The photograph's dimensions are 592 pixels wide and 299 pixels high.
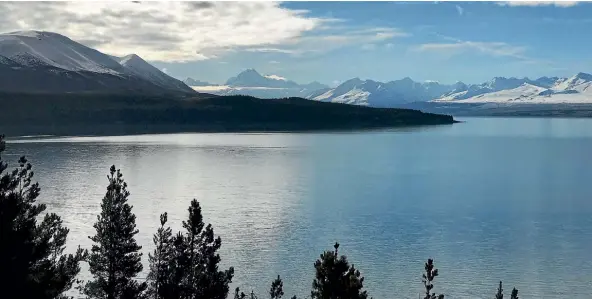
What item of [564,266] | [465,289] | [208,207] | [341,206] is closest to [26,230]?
[465,289]

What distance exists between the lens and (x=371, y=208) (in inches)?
2869

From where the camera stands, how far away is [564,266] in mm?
48000

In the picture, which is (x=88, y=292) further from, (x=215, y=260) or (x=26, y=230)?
(x=26, y=230)

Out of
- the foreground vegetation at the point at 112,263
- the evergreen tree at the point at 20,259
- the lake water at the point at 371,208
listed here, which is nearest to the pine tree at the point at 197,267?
the foreground vegetation at the point at 112,263

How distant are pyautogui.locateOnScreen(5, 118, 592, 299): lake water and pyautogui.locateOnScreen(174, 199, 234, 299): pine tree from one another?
43.6ft

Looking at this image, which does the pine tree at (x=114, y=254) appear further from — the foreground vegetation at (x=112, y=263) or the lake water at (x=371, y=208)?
the lake water at (x=371, y=208)

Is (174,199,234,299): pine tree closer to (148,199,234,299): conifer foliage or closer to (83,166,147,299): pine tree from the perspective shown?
(148,199,234,299): conifer foliage

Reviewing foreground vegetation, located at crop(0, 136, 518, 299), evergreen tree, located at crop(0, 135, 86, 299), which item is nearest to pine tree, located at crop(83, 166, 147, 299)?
foreground vegetation, located at crop(0, 136, 518, 299)

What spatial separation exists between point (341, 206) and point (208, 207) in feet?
50.4

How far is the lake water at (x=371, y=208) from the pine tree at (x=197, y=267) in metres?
13.3

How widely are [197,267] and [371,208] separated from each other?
46.5 meters

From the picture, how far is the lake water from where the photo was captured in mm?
46562

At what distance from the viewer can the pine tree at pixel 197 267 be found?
2603 centimetres

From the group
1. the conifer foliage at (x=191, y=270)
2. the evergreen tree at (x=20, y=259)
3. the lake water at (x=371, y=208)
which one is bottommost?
the lake water at (x=371, y=208)
